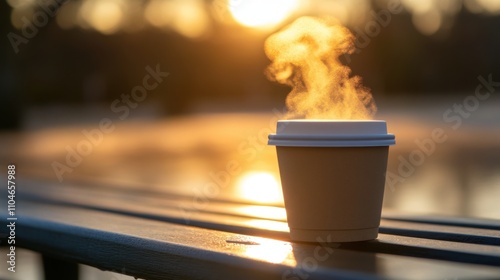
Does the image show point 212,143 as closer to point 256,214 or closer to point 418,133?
point 418,133

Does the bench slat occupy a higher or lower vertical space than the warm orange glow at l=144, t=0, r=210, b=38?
lower

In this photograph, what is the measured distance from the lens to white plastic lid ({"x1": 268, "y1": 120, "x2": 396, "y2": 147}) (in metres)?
2.32

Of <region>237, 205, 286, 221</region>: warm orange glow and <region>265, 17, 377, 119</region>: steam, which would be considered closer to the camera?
<region>265, 17, 377, 119</region>: steam

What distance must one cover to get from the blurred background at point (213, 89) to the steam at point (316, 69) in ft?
2.01

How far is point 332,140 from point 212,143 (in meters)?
15.6

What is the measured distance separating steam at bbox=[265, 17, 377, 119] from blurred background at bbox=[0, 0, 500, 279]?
61cm

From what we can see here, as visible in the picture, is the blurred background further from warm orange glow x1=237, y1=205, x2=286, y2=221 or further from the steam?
the steam

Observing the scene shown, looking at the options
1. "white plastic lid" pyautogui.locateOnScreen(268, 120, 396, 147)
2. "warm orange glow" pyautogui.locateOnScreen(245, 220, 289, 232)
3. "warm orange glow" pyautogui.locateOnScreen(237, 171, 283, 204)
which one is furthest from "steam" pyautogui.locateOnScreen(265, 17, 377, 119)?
"warm orange glow" pyautogui.locateOnScreen(237, 171, 283, 204)

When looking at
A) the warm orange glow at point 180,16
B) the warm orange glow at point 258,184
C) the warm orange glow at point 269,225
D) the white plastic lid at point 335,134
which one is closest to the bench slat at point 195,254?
the warm orange glow at point 269,225

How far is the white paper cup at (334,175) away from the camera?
2.33 metres

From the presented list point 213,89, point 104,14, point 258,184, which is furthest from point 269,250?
point 213,89

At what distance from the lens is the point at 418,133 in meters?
18.7

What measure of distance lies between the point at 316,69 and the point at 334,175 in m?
0.38

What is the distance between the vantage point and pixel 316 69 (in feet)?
8.46
